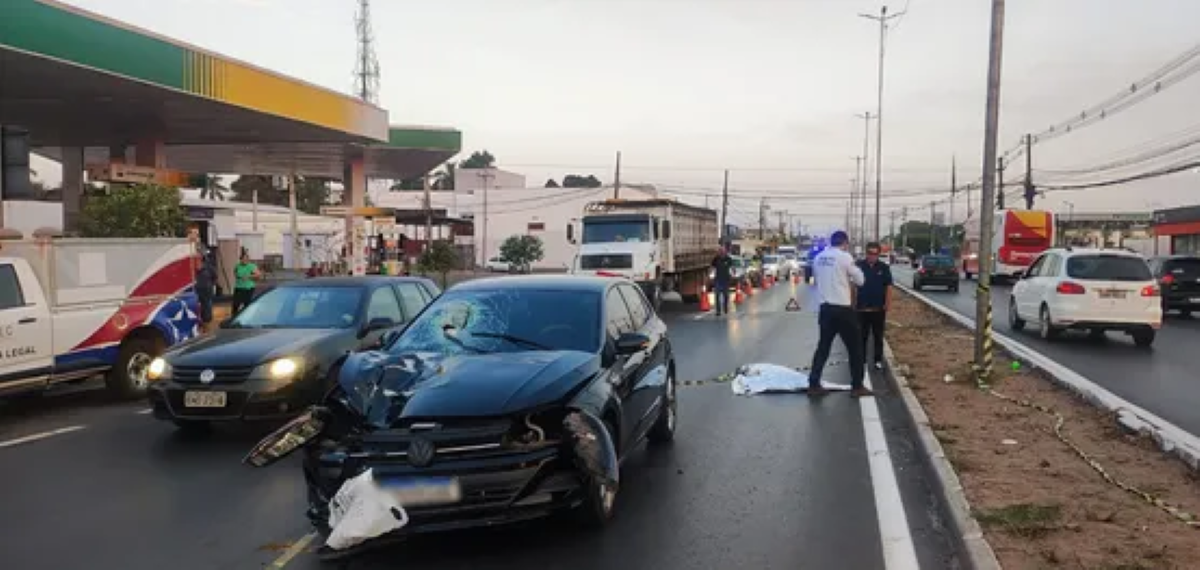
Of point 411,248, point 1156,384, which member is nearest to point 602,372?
point 1156,384

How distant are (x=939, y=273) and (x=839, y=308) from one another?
31.4m

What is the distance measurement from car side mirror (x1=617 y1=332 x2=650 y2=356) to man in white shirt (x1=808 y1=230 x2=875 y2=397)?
4598 millimetres

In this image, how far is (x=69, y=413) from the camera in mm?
10531

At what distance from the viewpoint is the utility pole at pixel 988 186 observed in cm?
1162

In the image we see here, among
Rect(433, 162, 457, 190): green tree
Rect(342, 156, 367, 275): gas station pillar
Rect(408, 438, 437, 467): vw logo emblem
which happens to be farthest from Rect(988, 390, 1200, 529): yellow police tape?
Rect(433, 162, 457, 190): green tree

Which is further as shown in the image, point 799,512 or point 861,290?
point 861,290

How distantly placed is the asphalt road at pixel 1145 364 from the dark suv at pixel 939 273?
55.9ft

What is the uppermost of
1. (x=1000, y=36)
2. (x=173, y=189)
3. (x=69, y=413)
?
(x=1000, y=36)

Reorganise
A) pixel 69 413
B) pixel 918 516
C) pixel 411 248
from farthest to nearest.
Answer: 1. pixel 411 248
2. pixel 69 413
3. pixel 918 516

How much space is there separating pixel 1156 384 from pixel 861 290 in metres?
3.88

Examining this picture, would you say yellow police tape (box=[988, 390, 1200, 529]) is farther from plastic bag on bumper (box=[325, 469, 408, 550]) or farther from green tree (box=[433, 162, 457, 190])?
green tree (box=[433, 162, 457, 190])

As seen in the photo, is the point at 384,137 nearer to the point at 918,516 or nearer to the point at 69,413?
the point at 69,413

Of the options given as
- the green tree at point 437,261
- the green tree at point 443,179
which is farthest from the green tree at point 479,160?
the green tree at point 437,261

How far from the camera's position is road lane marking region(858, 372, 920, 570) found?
17.4ft
